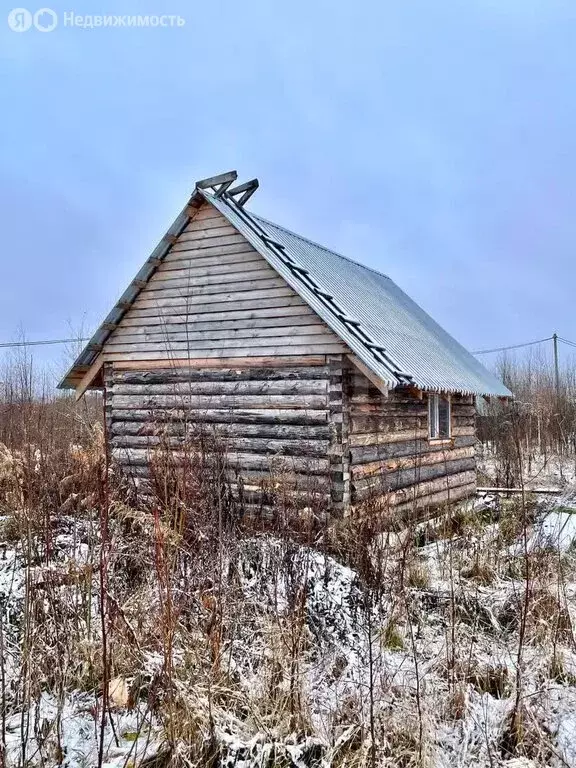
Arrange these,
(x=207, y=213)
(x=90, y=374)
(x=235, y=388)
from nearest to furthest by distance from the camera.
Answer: (x=235, y=388), (x=207, y=213), (x=90, y=374)

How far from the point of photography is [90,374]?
38.4 feet

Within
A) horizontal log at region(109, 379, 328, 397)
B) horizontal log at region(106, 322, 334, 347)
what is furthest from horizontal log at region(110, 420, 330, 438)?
horizontal log at region(106, 322, 334, 347)

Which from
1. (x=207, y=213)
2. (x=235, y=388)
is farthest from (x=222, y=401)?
(x=207, y=213)

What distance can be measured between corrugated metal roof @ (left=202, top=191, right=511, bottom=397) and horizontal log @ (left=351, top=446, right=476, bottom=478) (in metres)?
1.46

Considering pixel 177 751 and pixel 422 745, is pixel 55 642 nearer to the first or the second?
pixel 177 751

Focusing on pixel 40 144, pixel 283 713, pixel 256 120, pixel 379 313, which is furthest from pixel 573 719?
pixel 256 120

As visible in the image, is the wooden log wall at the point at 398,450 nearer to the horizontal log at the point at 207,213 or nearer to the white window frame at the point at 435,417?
the white window frame at the point at 435,417

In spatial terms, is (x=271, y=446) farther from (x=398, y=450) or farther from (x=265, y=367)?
(x=398, y=450)

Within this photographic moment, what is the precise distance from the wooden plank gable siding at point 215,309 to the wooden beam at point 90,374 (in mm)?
229

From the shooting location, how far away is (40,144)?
33.8 m

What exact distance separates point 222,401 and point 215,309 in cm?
163

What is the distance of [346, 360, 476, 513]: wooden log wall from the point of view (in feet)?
30.1

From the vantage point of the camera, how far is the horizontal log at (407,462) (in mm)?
9273

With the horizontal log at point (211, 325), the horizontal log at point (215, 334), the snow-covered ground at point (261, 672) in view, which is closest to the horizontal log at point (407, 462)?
the horizontal log at point (215, 334)
